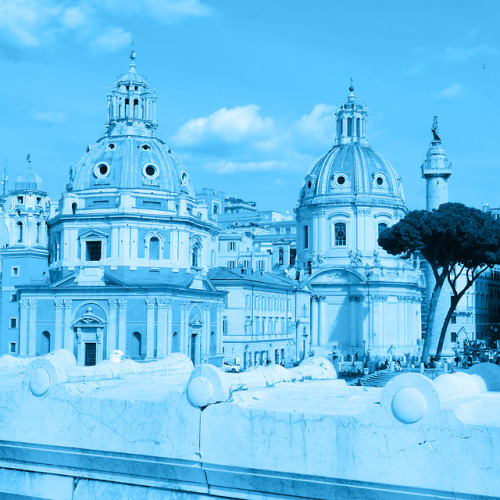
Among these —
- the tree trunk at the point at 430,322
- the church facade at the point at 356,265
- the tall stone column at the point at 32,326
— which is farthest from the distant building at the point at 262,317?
the tall stone column at the point at 32,326

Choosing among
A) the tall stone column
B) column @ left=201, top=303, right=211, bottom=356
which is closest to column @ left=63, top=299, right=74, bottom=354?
the tall stone column

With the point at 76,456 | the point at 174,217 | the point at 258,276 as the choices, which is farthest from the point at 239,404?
the point at 258,276

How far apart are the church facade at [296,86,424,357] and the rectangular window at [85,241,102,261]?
96.0 ft

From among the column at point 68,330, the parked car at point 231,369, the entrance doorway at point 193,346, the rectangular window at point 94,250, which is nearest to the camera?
the parked car at point 231,369

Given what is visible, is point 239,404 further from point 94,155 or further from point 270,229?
point 270,229

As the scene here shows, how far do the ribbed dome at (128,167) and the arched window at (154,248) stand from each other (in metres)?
3.85

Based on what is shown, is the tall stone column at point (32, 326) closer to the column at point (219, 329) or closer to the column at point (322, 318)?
the column at point (219, 329)

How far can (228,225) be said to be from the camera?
393 ft

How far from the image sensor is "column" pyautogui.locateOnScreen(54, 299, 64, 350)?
57.9 metres

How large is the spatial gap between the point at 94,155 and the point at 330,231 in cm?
2997

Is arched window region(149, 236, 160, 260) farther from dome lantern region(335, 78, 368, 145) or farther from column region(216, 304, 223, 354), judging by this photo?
dome lantern region(335, 78, 368, 145)

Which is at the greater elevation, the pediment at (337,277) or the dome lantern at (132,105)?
the dome lantern at (132,105)

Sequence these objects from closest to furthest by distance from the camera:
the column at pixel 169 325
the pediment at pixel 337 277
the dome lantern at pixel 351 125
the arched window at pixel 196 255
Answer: the column at pixel 169 325 < the arched window at pixel 196 255 < the pediment at pixel 337 277 < the dome lantern at pixel 351 125

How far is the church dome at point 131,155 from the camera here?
6181 centimetres
